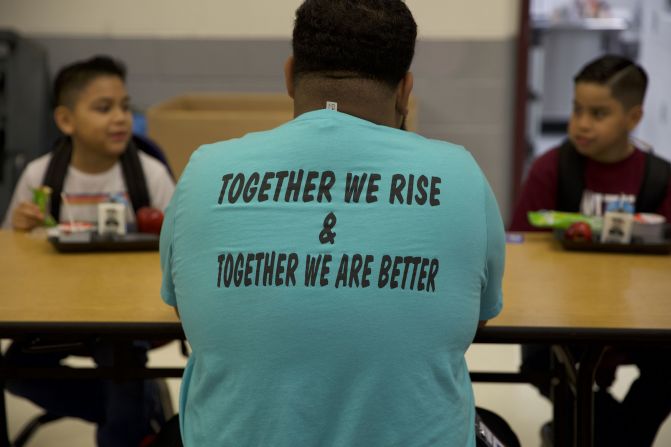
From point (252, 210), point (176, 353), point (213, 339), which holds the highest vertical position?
point (252, 210)

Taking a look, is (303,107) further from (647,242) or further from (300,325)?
(647,242)

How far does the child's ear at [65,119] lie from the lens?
2748mm

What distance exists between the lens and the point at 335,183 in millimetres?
1237

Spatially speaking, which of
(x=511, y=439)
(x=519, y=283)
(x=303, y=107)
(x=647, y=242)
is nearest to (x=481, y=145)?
(x=647, y=242)

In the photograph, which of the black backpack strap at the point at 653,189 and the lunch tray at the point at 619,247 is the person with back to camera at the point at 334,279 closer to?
the lunch tray at the point at 619,247

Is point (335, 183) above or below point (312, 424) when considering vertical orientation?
above

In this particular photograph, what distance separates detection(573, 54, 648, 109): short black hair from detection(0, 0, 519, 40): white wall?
2.06 meters

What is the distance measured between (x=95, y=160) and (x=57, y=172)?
12 cm

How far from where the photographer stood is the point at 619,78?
8.77 feet

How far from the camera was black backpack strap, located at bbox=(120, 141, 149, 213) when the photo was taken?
2.66m

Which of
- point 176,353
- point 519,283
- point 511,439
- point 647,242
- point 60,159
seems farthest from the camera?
point 176,353

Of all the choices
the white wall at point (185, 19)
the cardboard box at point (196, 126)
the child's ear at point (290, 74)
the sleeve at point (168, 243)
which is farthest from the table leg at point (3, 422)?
the white wall at point (185, 19)

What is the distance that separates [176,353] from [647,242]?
197 centimetres

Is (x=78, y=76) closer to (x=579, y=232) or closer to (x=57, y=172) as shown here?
(x=57, y=172)
